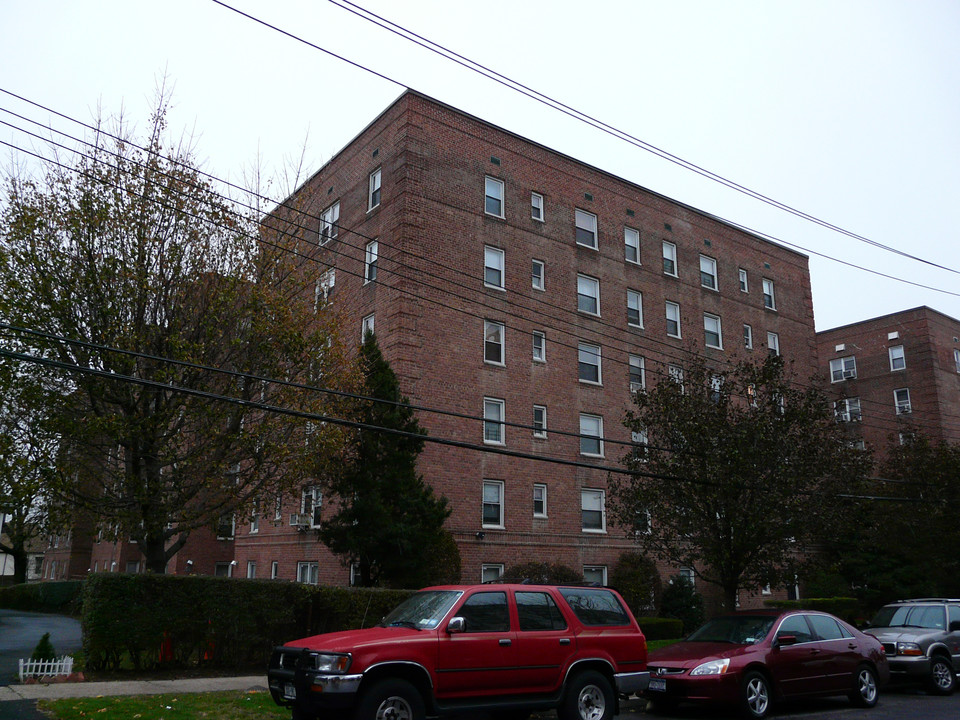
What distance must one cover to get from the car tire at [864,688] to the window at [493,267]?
56.5 feet

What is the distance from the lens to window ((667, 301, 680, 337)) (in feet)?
108

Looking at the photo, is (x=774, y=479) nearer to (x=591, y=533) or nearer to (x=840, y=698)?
(x=840, y=698)

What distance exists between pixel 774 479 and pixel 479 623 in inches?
407

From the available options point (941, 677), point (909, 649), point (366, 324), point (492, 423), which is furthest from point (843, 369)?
point (909, 649)

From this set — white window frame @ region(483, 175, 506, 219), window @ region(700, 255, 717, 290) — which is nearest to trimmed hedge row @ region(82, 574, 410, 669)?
white window frame @ region(483, 175, 506, 219)

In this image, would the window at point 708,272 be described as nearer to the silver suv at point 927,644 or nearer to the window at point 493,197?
the window at point 493,197

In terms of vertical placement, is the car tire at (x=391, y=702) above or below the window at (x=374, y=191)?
below

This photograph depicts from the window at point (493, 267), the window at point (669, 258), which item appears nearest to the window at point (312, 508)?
the window at point (493, 267)

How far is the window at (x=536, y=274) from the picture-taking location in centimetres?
2884

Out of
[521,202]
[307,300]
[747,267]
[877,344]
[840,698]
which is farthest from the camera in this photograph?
[877,344]

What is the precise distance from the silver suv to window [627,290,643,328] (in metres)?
16.8

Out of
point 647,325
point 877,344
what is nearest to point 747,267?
point 647,325

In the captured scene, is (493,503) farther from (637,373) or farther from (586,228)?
(586,228)

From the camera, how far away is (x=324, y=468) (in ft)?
63.8
